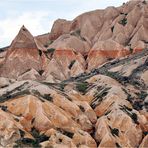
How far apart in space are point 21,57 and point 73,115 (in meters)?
75.5

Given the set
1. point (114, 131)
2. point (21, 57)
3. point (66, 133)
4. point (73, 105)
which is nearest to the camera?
point (66, 133)

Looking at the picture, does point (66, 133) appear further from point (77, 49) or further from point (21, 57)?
point (77, 49)

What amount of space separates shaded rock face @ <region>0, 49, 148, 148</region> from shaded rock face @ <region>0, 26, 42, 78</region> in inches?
2080

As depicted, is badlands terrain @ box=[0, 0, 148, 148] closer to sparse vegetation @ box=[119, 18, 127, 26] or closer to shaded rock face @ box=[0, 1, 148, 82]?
shaded rock face @ box=[0, 1, 148, 82]

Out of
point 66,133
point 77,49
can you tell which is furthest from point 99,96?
point 77,49

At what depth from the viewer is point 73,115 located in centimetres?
9469

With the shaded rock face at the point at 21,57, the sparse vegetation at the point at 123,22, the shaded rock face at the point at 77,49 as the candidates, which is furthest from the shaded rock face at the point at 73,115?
the sparse vegetation at the point at 123,22

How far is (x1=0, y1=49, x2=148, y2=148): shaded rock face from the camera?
85000 millimetres

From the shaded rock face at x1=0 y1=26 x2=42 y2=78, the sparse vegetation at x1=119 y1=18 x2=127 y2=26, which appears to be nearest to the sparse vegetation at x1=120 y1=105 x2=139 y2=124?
the shaded rock face at x1=0 y1=26 x2=42 y2=78

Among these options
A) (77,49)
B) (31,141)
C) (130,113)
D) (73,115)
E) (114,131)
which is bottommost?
(77,49)

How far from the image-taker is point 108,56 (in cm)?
17050

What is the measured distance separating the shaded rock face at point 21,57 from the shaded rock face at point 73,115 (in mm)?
52822

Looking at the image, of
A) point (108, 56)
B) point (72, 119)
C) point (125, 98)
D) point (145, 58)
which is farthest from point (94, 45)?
point (72, 119)

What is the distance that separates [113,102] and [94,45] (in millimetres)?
76107
